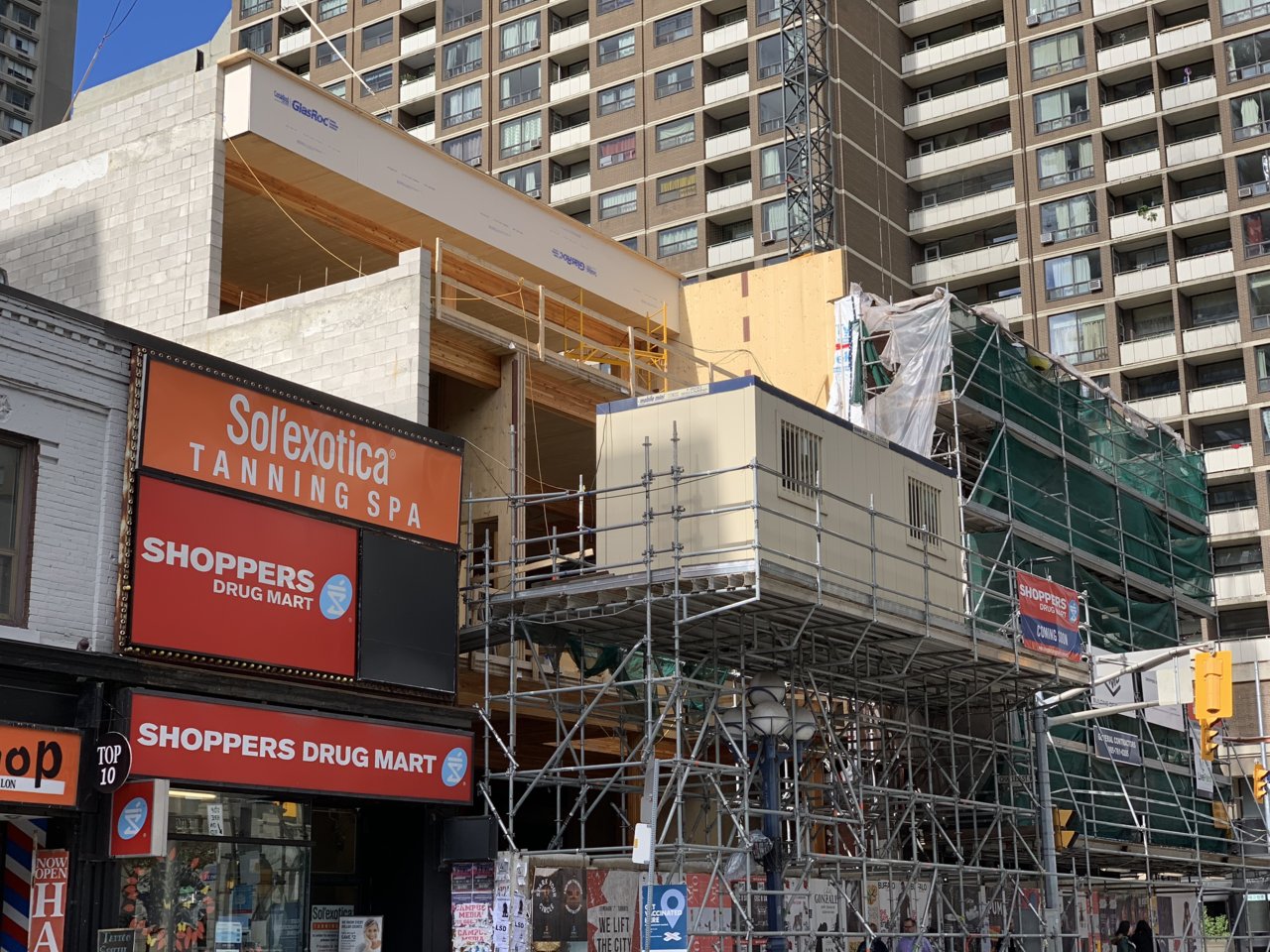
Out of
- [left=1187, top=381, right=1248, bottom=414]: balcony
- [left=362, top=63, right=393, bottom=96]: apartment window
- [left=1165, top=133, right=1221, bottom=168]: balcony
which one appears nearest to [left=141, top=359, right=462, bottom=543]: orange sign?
[left=1187, top=381, right=1248, bottom=414]: balcony

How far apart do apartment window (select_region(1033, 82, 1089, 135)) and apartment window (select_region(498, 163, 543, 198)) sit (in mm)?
23911

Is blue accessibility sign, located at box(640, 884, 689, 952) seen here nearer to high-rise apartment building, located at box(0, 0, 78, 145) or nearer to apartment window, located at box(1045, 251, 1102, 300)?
apartment window, located at box(1045, 251, 1102, 300)

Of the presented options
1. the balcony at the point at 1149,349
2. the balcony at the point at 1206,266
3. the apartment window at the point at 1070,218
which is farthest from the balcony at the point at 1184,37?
the balcony at the point at 1149,349

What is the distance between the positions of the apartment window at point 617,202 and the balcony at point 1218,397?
27.1 metres

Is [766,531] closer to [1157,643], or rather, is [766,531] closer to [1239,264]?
[1157,643]

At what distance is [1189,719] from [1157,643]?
1861 mm

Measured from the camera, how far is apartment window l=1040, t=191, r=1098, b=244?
2867 inches

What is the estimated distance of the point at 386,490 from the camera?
2073 cm

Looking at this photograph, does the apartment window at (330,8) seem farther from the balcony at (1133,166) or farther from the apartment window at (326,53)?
the balcony at (1133,166)

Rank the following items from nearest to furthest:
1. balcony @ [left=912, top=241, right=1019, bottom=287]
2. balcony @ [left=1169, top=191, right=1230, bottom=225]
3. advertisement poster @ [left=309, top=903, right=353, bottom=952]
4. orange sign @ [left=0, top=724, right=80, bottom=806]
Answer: orange sign @ [left=0, top=724, right=80, bottom=806] → advertisement poster @ [left=309, top=903, right=353, bottom=952] → balcony @ [left=1169, top=191, right=1230, bottom=225] → balcony @ [left=912, top=241, right=1019, bottom=287]

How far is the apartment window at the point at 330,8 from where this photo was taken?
89.8 m

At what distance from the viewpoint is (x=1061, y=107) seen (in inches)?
2916

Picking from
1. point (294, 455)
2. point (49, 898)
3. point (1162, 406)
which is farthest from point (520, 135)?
point (49, 898)

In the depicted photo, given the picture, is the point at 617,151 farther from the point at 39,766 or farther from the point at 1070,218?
the point at 39,766
